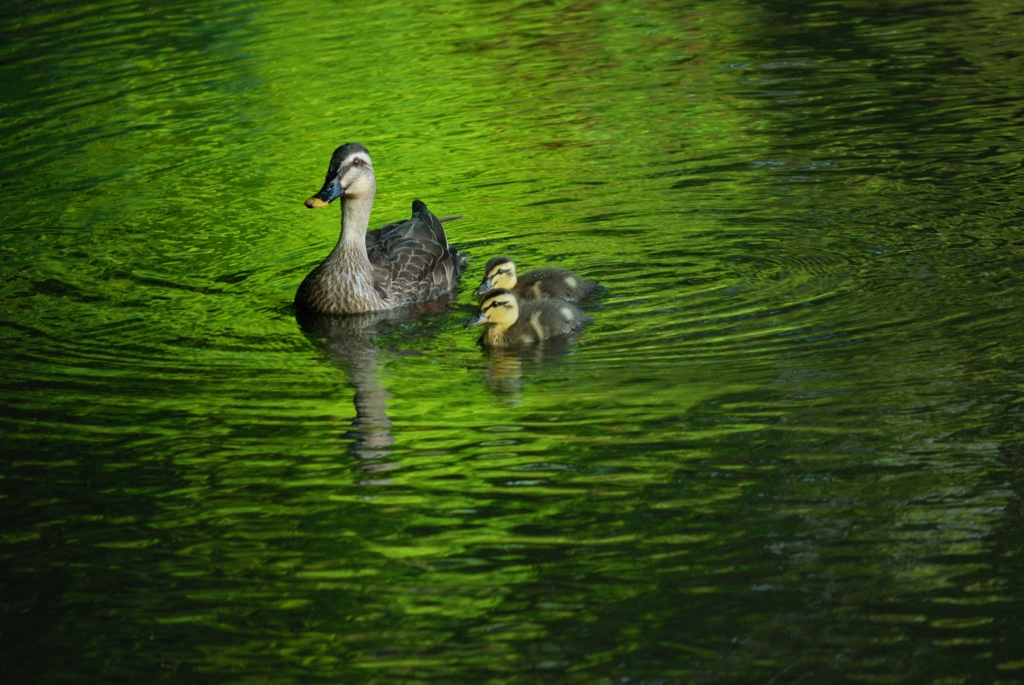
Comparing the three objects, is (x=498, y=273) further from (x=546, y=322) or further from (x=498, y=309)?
(x=546, y=322)

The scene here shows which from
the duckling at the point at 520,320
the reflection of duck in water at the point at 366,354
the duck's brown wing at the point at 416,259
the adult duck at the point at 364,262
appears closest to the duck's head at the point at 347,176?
the adult duck at the point at 364,262

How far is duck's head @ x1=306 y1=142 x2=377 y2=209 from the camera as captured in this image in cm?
846

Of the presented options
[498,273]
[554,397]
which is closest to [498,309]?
[498,273]

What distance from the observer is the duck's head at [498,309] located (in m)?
7.39

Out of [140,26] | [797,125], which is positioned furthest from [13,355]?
[140,26]

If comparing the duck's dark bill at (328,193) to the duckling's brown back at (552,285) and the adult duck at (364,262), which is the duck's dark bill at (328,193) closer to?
the adult duck at (364,262)

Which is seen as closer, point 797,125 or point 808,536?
point 808,536

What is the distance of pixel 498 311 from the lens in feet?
24.5

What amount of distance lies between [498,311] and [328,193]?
5.13 ft

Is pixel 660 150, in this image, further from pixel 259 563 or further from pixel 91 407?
pixel 259 563

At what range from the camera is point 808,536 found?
5.01m

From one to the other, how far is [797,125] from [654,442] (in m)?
5.80

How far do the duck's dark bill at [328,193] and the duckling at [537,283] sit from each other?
41.3 inches

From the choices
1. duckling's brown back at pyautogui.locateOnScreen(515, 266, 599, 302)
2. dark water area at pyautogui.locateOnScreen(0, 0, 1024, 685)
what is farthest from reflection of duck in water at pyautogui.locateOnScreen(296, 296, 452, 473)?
duckling's brown back at pyautogui.locateOnScreen(515, 266, 599, 302)
